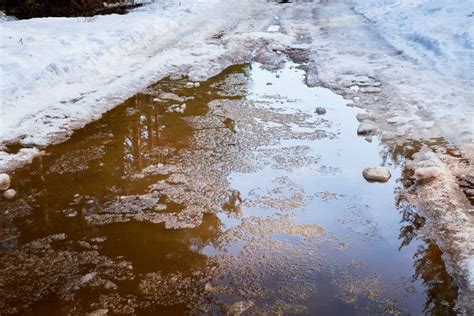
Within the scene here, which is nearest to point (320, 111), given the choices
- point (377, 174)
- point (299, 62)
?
point (377, 174)

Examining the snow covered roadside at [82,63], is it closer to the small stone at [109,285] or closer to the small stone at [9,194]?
the small stone at [9,194]

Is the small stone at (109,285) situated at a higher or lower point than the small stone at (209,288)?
lower

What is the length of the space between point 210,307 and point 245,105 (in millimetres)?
4624

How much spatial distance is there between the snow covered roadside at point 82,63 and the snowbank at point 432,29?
454 cm

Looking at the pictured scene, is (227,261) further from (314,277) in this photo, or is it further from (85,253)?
(85,253)

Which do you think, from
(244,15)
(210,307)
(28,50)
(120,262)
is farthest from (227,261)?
(244,15)

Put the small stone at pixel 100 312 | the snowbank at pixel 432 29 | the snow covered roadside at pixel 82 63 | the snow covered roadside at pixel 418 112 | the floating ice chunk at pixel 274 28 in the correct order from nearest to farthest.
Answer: the small stone at pixel 100 312 → the snow covered roadside at pixel 418 112 → the snow covered roadside at pixel 82 63 → the snowbank at pixel 432 29 → the floating ice chunk at pixel 274 28

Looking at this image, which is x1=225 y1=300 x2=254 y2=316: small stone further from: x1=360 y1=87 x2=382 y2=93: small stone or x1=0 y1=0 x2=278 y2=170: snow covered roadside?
x1=360 y1=87 x2=382 y2=93: small stone

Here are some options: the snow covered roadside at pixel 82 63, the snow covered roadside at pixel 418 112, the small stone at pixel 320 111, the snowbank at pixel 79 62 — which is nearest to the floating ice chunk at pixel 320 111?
the small stone at pixel 320 111

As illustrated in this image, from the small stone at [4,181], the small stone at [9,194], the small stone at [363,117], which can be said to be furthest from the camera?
the small stone at [363,117]

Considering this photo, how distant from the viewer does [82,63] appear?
9250 mm

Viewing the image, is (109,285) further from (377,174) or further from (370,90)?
(370,90)

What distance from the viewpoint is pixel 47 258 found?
3822 mm

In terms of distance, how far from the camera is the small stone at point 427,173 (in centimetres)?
514
